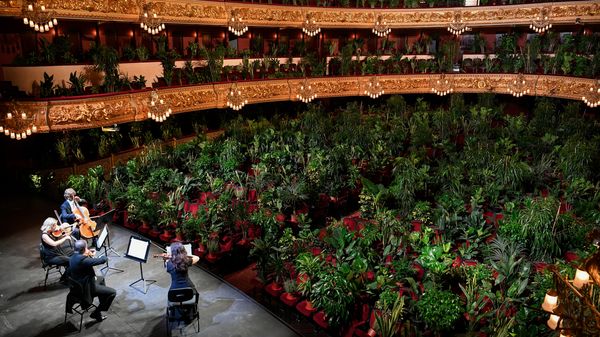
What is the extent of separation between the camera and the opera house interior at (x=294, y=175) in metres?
7.27

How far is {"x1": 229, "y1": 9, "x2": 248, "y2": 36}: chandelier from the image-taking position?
18.6 m

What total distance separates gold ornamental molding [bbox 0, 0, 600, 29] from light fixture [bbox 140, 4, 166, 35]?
21 centimetres

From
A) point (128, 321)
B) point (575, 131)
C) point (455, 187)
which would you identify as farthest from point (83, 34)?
point (575, 131)

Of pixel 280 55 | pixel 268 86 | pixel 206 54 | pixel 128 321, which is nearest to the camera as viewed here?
pixel 128 321

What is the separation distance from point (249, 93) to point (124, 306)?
41.4 feet

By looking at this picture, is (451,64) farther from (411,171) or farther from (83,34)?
(83,34)

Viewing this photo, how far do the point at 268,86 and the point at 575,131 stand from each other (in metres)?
11.8

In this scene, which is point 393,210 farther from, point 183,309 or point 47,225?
point 47,225

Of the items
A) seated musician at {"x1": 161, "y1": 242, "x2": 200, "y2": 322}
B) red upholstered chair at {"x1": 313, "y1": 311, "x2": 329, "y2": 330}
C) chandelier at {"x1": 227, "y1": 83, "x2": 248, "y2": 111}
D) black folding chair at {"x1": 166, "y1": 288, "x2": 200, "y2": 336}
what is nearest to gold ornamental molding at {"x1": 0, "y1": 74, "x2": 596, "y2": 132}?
chandelier at {"x1": 227, "y1": 83, "x2": 248, "y2": 111}

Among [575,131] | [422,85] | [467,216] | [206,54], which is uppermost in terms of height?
[206,54]

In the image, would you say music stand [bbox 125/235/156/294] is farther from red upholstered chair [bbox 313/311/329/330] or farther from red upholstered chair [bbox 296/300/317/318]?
red upholstered chair [bbox 313/311/329/330]

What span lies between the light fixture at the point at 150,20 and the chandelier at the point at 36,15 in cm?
355

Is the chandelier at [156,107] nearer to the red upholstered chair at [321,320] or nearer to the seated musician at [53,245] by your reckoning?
the seated musician at [53,245]

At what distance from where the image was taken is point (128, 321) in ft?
24.5
